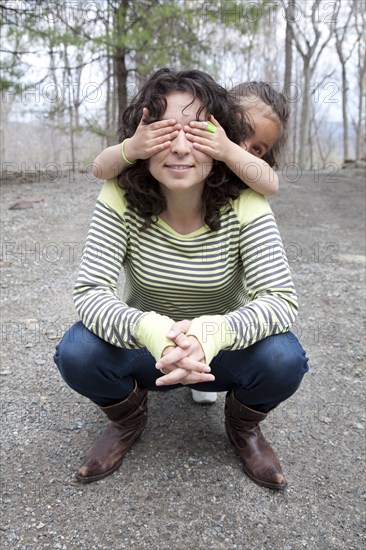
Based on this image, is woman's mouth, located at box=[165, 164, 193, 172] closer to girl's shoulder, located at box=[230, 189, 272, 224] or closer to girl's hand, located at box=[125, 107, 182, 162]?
girl's hand, located at box=[125, 107, 182, 162]

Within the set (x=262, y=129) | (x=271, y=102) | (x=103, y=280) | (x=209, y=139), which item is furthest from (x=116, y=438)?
(x=271, y=102)

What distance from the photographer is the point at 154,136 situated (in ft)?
3.64

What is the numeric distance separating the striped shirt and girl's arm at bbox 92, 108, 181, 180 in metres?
A: 0.05

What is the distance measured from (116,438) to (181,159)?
2.41ft

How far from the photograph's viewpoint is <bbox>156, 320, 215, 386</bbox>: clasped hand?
40.0 inches

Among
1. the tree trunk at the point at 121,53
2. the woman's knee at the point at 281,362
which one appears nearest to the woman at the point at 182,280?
the woman's knee at the point at 281,362

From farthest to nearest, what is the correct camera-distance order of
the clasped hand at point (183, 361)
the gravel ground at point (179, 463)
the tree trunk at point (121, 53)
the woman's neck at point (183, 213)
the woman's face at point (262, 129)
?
the tree trunk at point (121, 53)
the woman's face at point (262, 129)
the woman's neck at point (183, 213)
the gravel ground at point (179, 463)
the clasped hand at point (183, 361)

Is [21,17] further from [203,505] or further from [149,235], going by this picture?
[203,505]

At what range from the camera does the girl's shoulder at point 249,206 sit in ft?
3.97

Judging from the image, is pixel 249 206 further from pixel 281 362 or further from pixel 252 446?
pixel 252 446

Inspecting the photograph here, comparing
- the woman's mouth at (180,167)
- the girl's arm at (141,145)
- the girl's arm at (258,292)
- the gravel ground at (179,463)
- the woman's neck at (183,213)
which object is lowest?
the gravel ground at (179,463)

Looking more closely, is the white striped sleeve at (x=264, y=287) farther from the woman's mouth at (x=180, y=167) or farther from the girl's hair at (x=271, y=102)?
the girl's hair at (x=271, y=102)

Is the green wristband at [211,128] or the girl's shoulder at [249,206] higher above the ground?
the green wristband at [211,128]

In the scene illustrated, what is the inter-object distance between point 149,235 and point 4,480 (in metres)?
0.71
